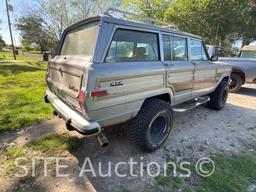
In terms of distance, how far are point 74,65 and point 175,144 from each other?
2213mm

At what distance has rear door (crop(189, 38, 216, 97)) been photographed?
12.3 feet

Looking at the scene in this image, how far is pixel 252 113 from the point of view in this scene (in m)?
5.08

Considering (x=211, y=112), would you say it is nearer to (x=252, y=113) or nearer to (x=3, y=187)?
(x=252, y=113)

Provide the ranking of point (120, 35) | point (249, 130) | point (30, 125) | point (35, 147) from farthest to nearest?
point (249, 130) → point (30, 125) → point (35, 147) → point (120, 35)

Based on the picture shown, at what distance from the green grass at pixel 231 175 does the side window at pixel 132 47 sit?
1.88 metres

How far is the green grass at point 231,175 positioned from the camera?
230 centimetres

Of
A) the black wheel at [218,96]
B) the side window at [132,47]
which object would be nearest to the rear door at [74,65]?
the side window at [132,47]

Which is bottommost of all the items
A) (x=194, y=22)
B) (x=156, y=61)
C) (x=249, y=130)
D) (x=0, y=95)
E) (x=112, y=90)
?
(x=249, y=130)

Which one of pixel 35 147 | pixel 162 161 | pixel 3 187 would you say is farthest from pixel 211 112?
pixel 3 187

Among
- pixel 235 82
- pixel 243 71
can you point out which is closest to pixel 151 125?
pixel 243 71

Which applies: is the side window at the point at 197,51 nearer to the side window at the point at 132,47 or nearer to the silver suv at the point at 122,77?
the silver suv at the point at 122,77

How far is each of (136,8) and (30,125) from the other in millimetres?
17062

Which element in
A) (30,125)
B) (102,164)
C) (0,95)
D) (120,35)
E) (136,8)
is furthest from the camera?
(136,8)

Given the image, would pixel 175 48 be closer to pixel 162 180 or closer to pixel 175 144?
pixel 175 144
